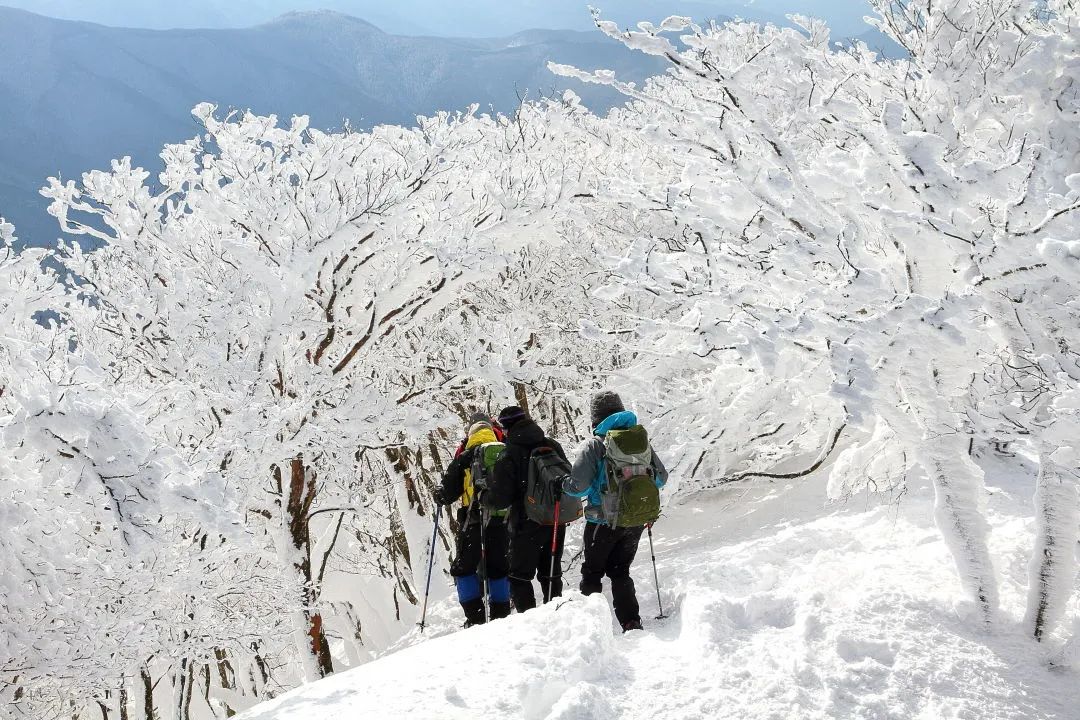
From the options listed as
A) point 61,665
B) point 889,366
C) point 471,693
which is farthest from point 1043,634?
point 61,665

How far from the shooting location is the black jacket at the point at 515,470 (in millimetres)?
4324

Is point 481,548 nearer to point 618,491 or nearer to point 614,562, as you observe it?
point 614,562

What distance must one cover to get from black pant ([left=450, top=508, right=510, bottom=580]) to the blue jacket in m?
0.85

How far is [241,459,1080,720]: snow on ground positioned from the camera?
2.69m

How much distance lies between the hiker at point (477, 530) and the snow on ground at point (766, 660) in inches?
39.0

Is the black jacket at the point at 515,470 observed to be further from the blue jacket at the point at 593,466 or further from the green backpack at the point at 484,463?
the blue jacket at the point at 593,466

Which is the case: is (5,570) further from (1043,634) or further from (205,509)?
(1043,634)

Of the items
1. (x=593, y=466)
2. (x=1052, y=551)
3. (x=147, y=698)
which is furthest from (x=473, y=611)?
(x=147, y=698)

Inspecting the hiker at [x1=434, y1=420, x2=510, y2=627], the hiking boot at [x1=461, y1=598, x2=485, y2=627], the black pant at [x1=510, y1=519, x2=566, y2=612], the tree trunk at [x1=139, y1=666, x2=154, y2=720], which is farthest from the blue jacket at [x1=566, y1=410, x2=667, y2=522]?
the tree trunk at [x1=139, y1=666, x2=154, y2=720]

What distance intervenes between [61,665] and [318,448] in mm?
2609

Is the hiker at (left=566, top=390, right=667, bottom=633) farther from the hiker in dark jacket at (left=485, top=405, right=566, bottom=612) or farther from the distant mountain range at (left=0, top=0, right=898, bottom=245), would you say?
→ the distant mountain range at (left=0, top=0, right=898, bottom=245)

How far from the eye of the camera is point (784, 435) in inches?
290

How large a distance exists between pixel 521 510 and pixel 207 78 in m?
127

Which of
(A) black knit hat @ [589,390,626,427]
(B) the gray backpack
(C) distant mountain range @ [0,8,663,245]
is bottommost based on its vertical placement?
(B) the gray backpack
